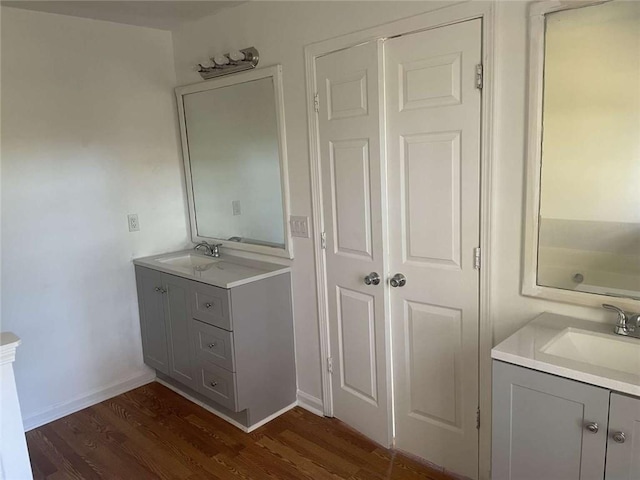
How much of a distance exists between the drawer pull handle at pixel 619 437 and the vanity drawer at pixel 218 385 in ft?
6.03

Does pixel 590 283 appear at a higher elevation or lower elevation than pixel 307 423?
higher

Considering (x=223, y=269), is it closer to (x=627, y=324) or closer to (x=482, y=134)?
(x=482, y=134)

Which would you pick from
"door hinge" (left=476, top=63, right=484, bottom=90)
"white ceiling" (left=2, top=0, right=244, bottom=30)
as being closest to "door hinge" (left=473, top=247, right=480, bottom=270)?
"door hinge" (left=476, top=63, right=484, bottom=90)

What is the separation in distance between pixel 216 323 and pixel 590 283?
1849mm

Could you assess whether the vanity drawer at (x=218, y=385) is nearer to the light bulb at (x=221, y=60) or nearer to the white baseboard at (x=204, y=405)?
the white baseboard at (x=204, y=405)

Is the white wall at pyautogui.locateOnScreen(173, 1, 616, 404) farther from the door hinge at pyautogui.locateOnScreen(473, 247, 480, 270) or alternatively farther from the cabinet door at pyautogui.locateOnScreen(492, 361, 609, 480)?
the cabinet door at pyautogui.locateOnScreen(492, 361, 609, 480)

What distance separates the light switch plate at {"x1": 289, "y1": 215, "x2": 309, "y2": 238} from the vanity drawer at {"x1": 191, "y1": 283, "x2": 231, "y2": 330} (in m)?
0.52

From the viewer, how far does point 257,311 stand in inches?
108

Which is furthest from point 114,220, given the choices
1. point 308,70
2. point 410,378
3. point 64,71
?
point 410,378

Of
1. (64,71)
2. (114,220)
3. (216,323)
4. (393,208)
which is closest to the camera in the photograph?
(393,208)

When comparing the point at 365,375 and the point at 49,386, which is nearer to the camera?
the point at 365,375

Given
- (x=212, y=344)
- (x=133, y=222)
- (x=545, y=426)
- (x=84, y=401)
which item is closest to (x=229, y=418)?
(x=212, y=344)

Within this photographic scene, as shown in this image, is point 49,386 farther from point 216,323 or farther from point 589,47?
point 589,47

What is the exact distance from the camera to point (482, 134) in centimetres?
196
